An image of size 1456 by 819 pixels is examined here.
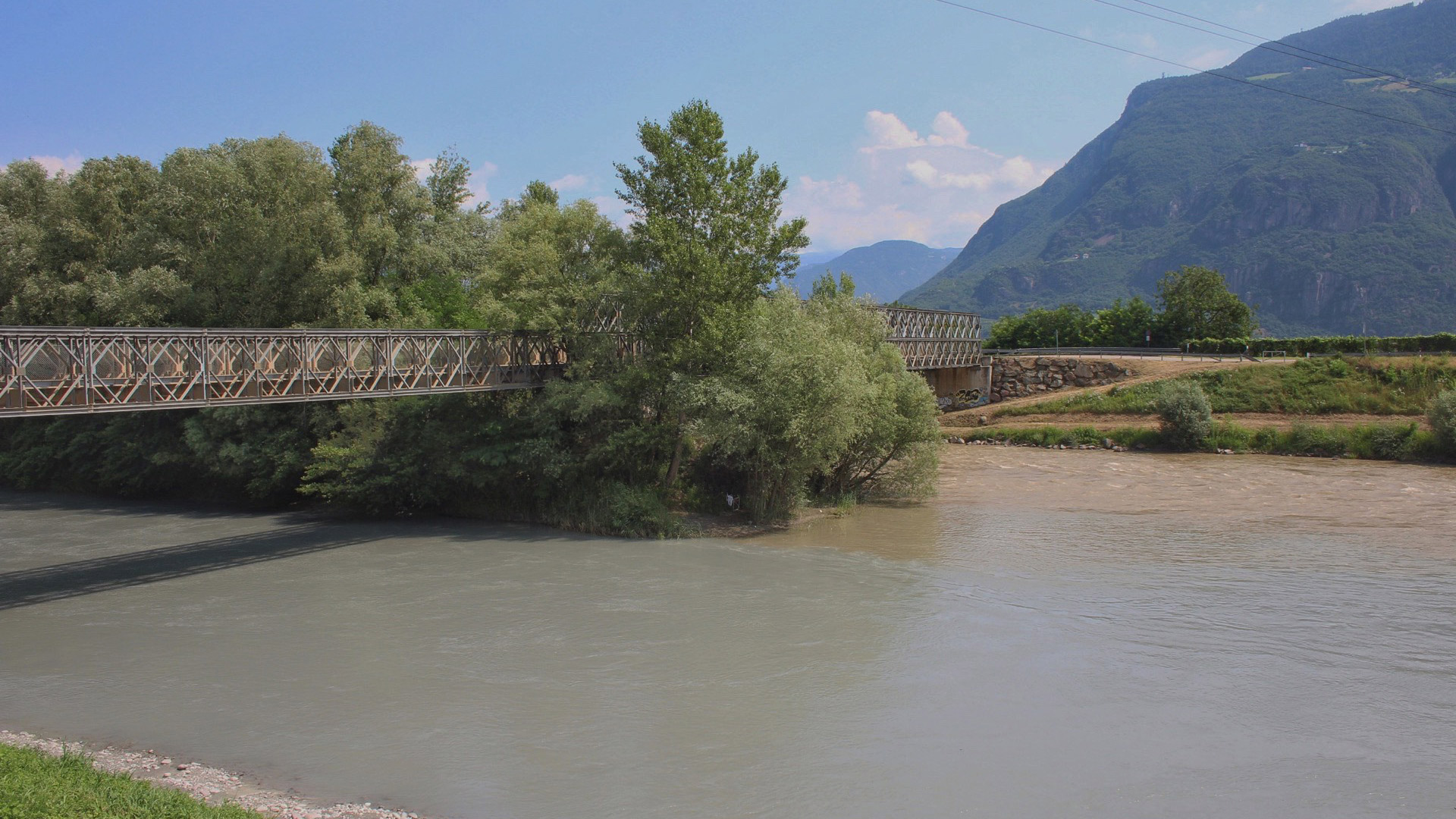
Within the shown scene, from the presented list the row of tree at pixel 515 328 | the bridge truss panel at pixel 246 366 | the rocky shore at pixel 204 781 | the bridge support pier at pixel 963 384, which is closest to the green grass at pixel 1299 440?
the bridge support pier at pixel 963 384

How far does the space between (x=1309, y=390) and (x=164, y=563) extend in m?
51.6

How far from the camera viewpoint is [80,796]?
9750 millimetres

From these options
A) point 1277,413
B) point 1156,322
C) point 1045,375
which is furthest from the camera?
point 1156,322

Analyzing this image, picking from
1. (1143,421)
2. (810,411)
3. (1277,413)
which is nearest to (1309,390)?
(1277,413)

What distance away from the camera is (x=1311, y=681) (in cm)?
1556

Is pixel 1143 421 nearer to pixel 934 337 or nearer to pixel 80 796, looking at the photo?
pixel 934 337

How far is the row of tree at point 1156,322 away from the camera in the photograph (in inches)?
2532

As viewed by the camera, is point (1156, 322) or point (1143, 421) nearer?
point (1143, 421)

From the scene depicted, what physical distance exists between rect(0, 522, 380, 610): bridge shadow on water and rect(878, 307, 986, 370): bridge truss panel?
31.7 meters

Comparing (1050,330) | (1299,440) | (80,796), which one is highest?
(1050,330)

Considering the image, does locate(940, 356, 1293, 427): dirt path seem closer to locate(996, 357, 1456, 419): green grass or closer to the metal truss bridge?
locate(996, 357, 1456, 419): green grass

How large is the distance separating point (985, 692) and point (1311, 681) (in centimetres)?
557

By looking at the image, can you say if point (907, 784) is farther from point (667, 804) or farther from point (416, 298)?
point (416, 298)

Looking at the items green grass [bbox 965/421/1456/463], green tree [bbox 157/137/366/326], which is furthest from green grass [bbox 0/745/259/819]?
green grass [bbox 965/421/1456/463]
